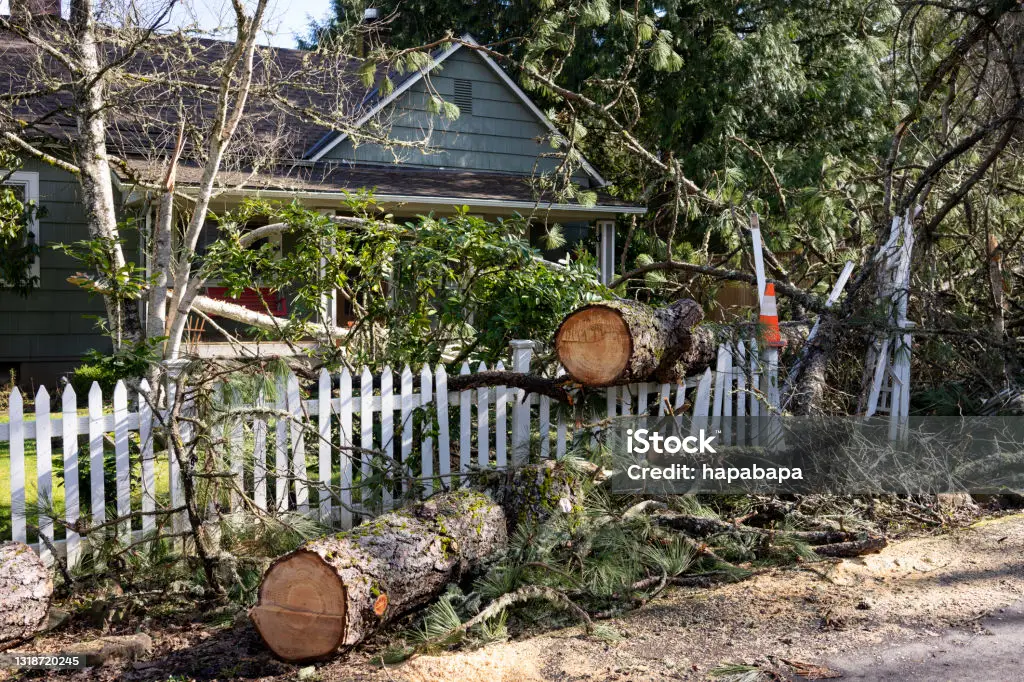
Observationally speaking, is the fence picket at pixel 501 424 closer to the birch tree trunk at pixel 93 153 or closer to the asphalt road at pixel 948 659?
the asphalt road at pixel 948 659

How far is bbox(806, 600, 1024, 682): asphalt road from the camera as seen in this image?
324 cm

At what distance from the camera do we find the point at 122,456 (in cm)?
446

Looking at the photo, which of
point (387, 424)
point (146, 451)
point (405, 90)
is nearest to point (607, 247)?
point (405, 90)

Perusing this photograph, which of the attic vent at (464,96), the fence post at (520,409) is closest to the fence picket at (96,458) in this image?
the fence post at (520,409)

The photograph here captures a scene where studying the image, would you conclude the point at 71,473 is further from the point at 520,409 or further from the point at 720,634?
the point at 720,634

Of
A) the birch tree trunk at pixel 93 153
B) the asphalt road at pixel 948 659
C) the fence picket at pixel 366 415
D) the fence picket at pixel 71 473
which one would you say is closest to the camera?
the asphalt road at pixel 948 659

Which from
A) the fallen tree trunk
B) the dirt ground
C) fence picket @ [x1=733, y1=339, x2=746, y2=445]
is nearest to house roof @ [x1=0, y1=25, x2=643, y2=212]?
fence picket @ [x1=733, y1=339, x2=746, y2=445]

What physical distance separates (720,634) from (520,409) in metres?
2.20

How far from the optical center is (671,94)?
15.2 metres

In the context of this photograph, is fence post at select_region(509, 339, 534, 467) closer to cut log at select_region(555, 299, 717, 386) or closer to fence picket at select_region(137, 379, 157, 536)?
cut log at select_region(555, 299, 717, 386)

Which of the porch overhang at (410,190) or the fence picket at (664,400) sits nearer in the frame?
the fence picket at (664,400)

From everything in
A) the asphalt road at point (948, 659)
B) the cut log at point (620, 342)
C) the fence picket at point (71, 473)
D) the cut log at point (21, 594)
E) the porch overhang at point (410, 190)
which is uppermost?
the porch overhang at point (410, 190)

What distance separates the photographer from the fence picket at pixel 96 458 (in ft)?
14.2

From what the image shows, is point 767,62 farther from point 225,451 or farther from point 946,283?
point 225,451
